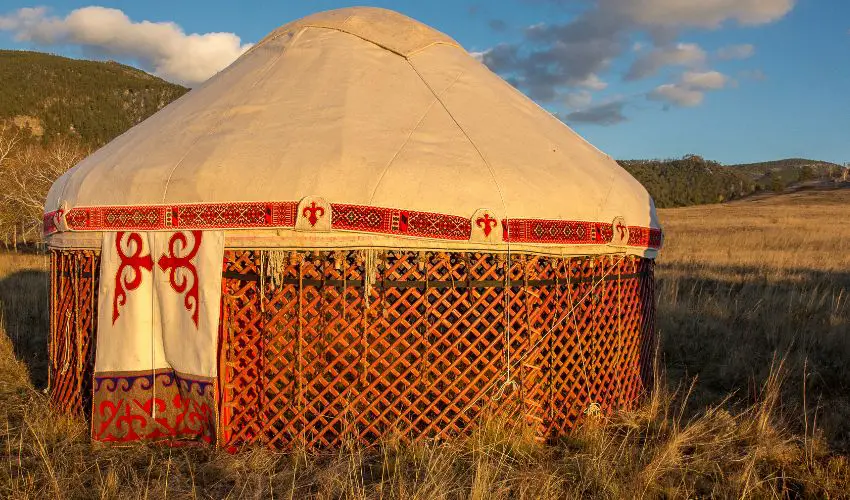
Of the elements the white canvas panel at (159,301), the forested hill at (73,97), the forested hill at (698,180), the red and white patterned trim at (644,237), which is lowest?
the white canvas panel at (159,301)

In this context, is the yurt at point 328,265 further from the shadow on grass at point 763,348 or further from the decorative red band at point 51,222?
the shadow on grass at point 763,348

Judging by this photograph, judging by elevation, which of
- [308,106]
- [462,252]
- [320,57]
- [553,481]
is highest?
[320,57]

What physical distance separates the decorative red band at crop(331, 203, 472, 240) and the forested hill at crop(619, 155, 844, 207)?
45.8 m

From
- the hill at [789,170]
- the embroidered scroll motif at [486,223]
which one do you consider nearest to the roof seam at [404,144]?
the embroidered scroll motif at [486,223]

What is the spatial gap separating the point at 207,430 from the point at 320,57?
8.69ft

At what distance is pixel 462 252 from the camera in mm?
3744

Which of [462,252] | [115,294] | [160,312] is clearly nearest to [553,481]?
[462,252]

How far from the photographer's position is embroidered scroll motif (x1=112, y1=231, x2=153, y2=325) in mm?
3773

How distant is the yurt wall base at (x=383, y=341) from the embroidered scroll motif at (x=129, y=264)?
0.35 metres

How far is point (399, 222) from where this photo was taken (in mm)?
3539

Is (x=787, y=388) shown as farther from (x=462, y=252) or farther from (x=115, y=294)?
(x=115, y=294)

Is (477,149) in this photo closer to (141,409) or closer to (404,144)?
(404,144)

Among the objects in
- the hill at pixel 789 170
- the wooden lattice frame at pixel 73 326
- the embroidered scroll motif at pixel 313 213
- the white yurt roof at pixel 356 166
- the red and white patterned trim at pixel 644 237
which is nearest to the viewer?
the embroidered scroll motif at pixel 313 213

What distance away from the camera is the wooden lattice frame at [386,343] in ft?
11.9
